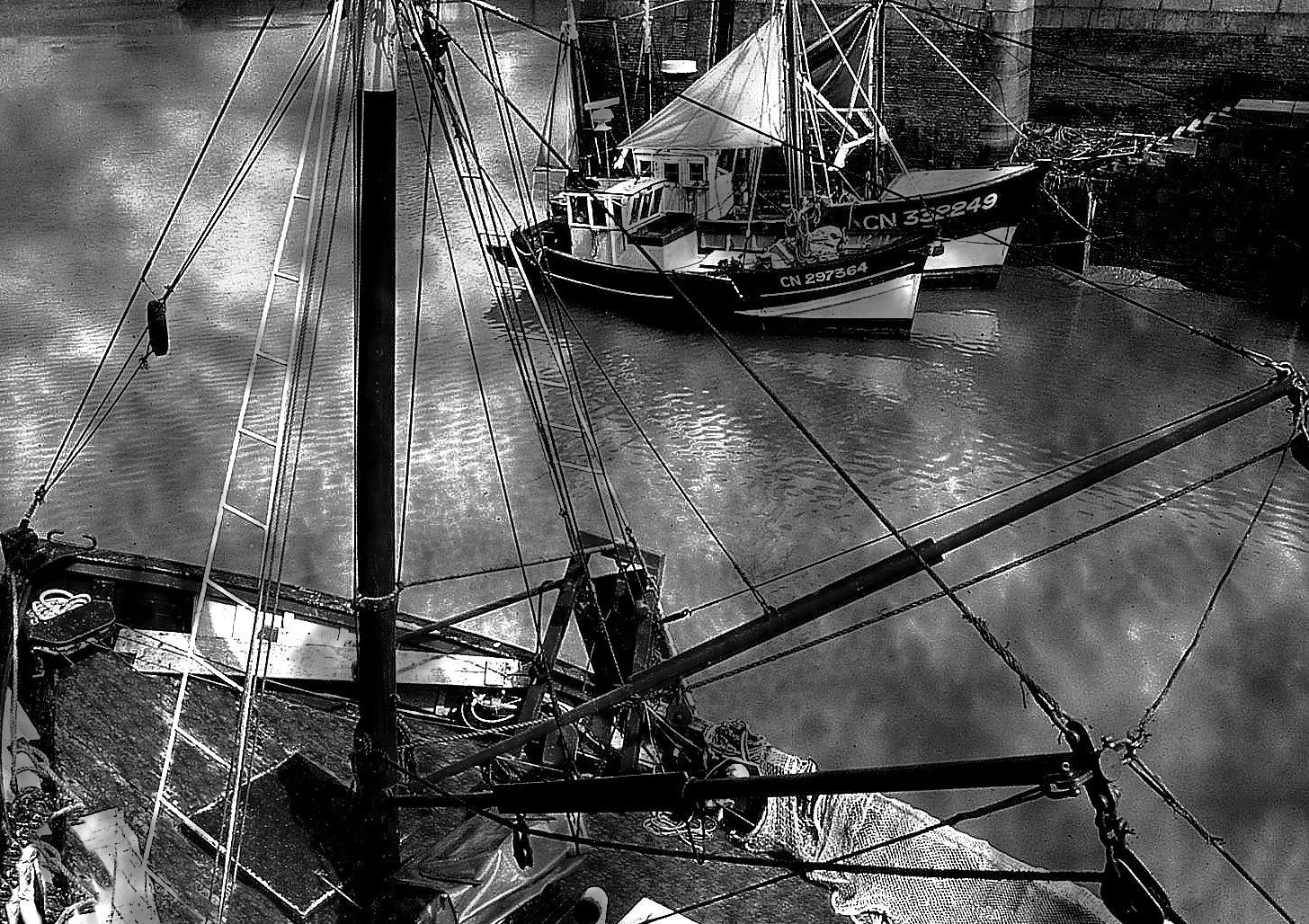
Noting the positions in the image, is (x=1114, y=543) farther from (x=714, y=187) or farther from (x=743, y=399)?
(x=714, y=187)

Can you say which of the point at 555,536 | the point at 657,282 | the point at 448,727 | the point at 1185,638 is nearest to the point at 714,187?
the point at 657,282

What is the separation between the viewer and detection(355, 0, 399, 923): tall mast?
4.04m

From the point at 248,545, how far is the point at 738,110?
9.68 m

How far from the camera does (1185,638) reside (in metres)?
9.82

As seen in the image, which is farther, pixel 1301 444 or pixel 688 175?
pixel 688 175

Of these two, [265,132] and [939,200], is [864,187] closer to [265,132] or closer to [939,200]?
[939,200]

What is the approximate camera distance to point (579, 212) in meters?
17.5

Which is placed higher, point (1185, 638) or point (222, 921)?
point (222, 921)

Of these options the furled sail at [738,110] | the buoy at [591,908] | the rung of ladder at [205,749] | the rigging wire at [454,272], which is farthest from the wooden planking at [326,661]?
the furled sail at [738,110]

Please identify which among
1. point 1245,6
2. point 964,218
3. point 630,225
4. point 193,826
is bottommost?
point 193,826

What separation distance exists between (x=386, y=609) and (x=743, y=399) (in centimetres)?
1011

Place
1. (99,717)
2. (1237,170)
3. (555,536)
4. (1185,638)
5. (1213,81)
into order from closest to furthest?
(99,717), (1185,638), (555,536), (1237,170), (1213,81)

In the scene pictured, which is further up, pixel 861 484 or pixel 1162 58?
pixel 1162 58

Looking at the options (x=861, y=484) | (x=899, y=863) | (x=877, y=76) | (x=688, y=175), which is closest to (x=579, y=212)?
(x=688, y=175)
